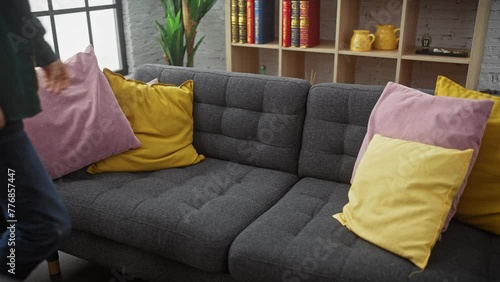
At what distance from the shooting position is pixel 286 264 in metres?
1.41

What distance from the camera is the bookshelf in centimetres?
257

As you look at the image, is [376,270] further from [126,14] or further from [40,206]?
[126,14]

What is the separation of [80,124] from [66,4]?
1400mm

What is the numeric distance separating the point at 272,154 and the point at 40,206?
98cm

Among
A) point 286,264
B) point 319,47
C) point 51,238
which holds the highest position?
point 319,47

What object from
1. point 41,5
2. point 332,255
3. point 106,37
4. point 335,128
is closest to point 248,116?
point 335,128

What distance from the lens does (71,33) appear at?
3.05 m

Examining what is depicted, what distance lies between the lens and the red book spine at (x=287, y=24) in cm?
289

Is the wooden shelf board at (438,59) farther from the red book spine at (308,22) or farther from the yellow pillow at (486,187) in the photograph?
the yellow pillow at (486,187)

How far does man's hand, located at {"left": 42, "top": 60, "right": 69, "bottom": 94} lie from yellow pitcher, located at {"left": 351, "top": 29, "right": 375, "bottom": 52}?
1.79m

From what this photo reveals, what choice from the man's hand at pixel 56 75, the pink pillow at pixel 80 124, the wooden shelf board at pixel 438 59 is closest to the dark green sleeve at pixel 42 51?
the man's hand at pixel 56 75

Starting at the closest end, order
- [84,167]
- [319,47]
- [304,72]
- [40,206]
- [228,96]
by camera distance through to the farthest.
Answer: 1. [40,206]
2. [84,167]
3. [228,96]
4. [319,47]
5. [304,72]

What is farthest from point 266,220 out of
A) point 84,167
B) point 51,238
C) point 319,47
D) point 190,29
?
point 190,29

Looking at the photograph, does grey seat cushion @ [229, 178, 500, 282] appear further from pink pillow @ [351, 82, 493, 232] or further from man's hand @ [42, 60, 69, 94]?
man's hand @ [42, 60, 69, 94]
